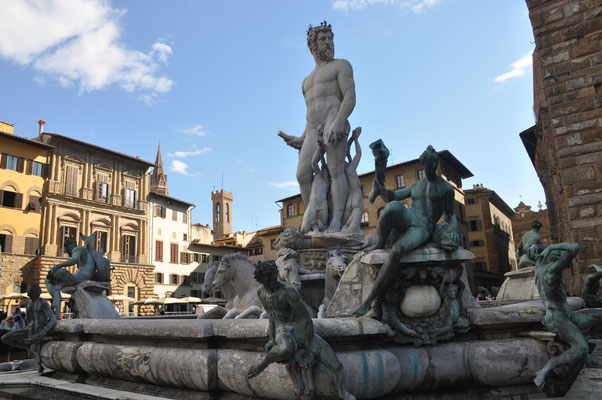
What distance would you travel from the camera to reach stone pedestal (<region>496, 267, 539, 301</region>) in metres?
7.35

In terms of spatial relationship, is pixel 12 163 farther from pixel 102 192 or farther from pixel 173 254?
pixel 173 254

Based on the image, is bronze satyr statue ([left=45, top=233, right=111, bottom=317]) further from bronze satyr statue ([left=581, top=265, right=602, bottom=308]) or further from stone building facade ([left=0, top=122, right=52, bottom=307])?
stone building facade ([left=0, top=122, right=52, bottom=307])

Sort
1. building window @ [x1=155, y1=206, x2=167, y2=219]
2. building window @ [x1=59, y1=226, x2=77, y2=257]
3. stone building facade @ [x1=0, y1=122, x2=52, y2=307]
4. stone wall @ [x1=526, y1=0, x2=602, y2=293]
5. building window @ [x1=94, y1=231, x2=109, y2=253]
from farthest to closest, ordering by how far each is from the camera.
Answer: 1. building window @ [x1=155, y1=206, x2=167, y2=219]
2. building window @ [x1=94, y1=231, x2=109, y2=253]
3. building window @ [x1=59, y1=226, x2=77, y2=257]
4. stone building facade @ [x1=0, y1=122, x2=52, y2=307]
5. stone wall @ [x1=526, y1=0, x2=602, y2=293]

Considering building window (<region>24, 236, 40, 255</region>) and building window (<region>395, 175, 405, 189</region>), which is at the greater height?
building window (<region>395, 175, 405, 189</region>)

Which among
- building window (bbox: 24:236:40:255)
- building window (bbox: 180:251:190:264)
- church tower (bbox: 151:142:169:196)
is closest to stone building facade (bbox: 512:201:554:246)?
building window (bbox: 180:251:190:264)

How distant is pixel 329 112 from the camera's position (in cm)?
756

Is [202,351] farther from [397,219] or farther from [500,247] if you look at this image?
[500,247]

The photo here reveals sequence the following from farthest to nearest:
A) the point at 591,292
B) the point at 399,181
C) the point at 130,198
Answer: the point at 399,181, the point at 130,198, the point at 591,292

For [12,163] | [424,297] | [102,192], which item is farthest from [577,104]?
[102,192]

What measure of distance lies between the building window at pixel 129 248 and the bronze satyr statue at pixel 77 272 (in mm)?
36798

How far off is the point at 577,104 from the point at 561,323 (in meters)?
7.48

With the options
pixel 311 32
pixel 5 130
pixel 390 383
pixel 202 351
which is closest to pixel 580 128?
pixel 311 32

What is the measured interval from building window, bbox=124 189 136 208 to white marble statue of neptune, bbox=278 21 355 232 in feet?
127

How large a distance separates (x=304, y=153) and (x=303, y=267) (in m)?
2.00
